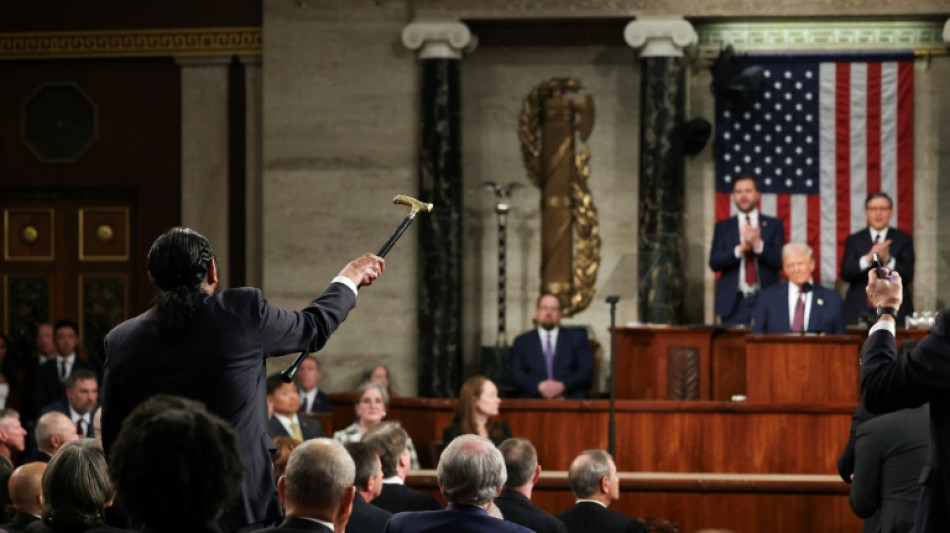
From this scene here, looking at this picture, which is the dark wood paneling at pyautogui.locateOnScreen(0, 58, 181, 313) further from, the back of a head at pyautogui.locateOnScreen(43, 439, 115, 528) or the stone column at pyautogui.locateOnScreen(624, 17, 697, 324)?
the back of a head at pyautogui.locateOnScreen(43, 439, 115, 528)

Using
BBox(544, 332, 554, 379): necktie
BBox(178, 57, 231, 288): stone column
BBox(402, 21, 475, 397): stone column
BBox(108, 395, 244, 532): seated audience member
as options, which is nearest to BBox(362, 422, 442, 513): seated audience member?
BBox(108, 395, 244, 532): seated audience member

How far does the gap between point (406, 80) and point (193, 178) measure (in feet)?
7.36

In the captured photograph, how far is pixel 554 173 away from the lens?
13.3 metres

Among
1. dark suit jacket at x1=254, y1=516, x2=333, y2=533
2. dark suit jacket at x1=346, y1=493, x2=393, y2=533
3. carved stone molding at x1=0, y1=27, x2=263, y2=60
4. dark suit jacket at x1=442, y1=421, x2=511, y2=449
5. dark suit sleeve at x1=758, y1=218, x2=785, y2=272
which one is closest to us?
dark suit jacket at x1=254, y1=516, x2=333, y2=533

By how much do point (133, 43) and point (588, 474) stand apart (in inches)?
352

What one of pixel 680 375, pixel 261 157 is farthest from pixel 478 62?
pixel 680 375

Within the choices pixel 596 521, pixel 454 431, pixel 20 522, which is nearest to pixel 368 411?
pixel 454 431

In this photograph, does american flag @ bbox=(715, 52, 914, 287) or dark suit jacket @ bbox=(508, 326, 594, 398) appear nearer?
dark suit jacket @ bbox=(508, 326, 594, 398)

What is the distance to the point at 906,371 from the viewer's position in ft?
13.6

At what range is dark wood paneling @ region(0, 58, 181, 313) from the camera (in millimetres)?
13883

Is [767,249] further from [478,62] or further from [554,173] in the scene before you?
[478,62]

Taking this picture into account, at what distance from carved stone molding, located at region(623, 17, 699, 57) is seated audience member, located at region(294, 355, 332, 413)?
3.95 meters

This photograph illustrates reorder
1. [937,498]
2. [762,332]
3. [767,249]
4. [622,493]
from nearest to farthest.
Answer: [937,498] → [622,493] → [762,332] → [767,249]

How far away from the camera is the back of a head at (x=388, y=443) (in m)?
6.58
